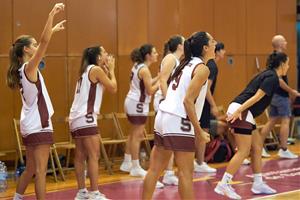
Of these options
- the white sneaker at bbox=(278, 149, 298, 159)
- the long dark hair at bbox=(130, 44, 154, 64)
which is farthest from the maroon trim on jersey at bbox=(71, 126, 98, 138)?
the white sneaker at bbox=(278, 149, 298, 159)

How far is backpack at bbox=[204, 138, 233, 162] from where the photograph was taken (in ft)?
33.1

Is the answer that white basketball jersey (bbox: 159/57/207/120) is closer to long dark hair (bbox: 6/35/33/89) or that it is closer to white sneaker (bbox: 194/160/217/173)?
long dark hair (bbox: 6/35/33/89)

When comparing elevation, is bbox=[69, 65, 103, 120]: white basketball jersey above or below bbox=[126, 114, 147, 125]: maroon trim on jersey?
above

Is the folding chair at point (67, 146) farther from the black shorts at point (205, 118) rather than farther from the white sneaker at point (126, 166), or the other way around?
the black shorts at point (205, 118)

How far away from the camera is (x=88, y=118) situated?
7.08m

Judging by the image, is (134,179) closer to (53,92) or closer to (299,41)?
(53,92)

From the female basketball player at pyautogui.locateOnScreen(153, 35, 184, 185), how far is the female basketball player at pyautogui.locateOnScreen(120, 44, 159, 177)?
1.66ft

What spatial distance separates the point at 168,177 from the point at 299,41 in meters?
7.94

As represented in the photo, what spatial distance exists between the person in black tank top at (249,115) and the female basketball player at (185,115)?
1622 millimetres

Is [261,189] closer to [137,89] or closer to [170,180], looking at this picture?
[170,180]

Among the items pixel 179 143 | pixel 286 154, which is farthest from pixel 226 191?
pixel 286 154

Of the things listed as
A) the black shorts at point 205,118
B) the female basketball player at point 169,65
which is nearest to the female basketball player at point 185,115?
the female basketball player at point 169,65

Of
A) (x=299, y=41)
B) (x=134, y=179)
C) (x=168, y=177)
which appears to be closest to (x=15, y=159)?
(x=134, y=179)

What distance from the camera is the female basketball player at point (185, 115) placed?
5258 millimetres
